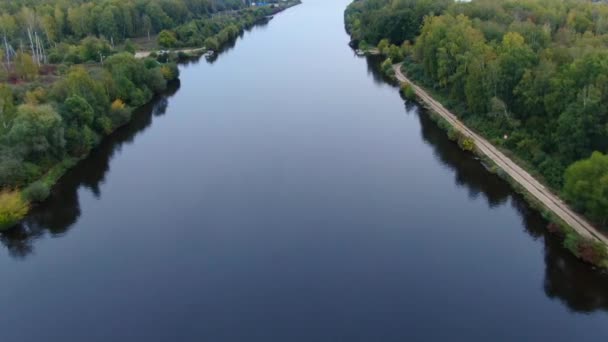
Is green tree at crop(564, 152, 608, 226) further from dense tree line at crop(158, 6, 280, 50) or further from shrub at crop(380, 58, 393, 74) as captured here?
dense tree line at crop(158, 6, 280, 50)

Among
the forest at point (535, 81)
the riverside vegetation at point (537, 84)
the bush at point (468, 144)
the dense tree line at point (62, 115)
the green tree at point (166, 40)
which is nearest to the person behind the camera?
the riverside vegetation at point (537, 84)

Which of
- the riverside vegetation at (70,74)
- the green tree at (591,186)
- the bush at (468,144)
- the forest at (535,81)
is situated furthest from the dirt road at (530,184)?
the riverside vegetation at (70,74)

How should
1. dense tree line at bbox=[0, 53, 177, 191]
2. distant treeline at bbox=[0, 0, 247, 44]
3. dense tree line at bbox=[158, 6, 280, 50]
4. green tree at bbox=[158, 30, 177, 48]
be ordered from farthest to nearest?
dense tree line at bbox=[158, 6, 280, 50], green tree at bbox=[158, 30, 177, 48], distant treeline at bbox=[0, 0, 247, 44], dense tree line at bbox=[0, 53, 177, 191]

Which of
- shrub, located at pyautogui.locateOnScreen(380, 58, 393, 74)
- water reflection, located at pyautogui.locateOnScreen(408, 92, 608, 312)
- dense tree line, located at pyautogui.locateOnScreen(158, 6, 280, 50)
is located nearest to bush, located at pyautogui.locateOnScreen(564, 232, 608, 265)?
water reflection, located at pyautogui.locateOnScreen(408, 92, 608, 312)

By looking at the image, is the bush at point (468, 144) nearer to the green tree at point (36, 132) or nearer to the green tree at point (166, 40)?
the green tree at point (36, 132)

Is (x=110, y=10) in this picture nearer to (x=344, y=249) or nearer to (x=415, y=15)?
(x=415, y=15)

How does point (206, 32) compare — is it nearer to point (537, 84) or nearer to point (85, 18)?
point (85, 18)
